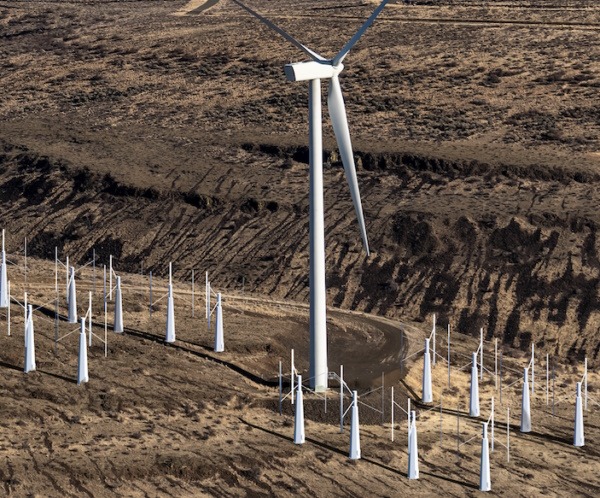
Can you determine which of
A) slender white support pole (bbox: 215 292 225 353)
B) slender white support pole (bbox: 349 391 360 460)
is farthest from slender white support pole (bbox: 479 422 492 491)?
slender white support pole (bbox: 215 292 225 353)

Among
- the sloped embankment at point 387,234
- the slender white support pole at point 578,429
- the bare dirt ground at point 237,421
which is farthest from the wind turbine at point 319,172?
the sloped embankment at point 387,234

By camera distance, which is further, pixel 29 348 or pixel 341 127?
pixel 29 348

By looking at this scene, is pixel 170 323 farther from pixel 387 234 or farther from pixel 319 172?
pixel 387 234

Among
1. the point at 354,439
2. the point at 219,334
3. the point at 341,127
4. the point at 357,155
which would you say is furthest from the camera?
the point at 357,155

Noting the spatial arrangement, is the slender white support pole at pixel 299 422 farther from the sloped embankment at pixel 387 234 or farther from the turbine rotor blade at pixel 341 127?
the sloped embankment at pixel 387 234

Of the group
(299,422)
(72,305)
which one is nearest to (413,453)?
(299,422)

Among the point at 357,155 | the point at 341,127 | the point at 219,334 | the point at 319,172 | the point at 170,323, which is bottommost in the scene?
the point at 219,334
